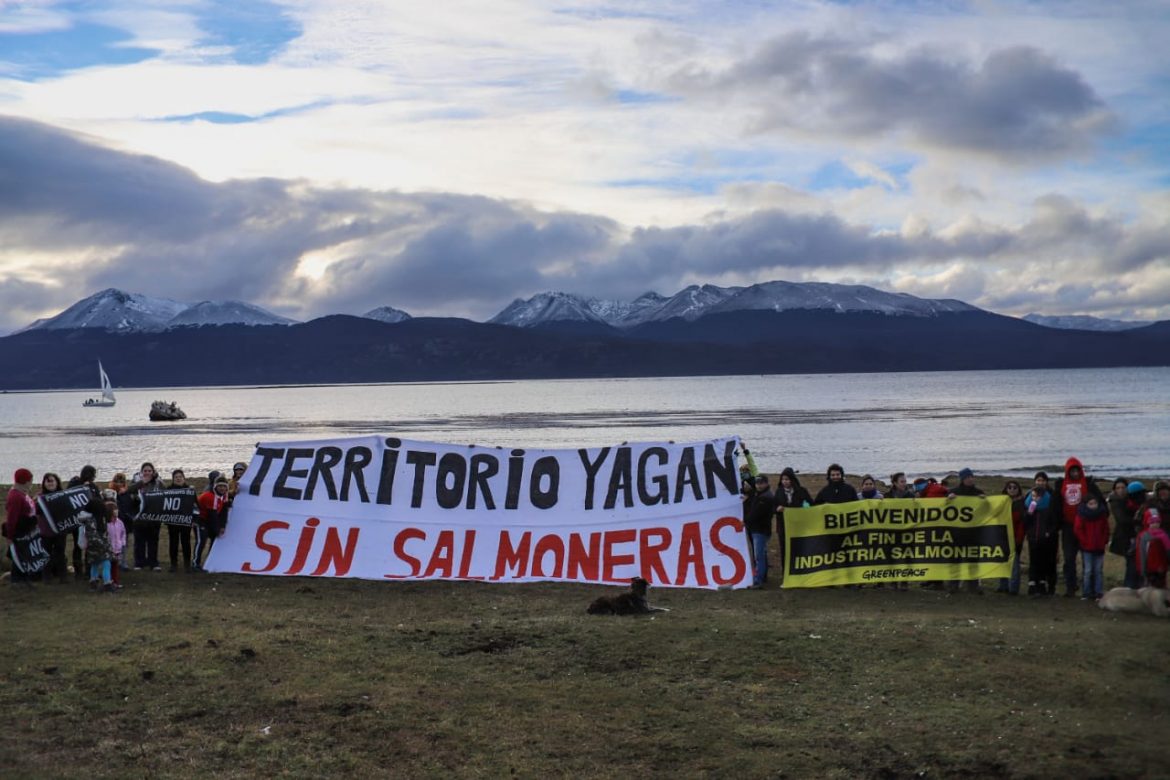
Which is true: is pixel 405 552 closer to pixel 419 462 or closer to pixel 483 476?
pixel 419 462

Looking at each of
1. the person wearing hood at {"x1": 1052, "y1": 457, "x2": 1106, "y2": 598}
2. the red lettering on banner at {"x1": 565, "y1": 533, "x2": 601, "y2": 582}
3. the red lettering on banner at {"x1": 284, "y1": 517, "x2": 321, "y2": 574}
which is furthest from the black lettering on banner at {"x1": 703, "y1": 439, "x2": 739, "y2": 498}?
the red lettering on banner at {"x1": 284, "y1": 517, "x2": 321, "y2": 574}

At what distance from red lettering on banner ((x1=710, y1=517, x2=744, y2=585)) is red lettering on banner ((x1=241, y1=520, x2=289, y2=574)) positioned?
26.2 ft

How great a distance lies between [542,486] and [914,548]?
687 cm

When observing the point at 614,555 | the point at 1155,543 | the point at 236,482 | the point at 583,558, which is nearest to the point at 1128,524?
the point at 1155,543

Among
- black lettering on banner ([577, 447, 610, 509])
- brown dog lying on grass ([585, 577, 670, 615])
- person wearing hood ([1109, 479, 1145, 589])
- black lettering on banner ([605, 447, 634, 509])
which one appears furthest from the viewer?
black lettering on banner ([577, 447, 610, 509])

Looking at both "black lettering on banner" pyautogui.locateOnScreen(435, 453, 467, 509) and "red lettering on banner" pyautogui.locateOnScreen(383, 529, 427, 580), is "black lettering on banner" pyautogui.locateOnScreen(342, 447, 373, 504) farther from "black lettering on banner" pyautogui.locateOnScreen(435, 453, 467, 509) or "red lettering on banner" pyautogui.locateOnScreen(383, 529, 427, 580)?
"black lettering on banner" pyautogui.locateOnScreen(435, 453, 467, 509)

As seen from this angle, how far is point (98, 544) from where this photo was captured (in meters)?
17.9

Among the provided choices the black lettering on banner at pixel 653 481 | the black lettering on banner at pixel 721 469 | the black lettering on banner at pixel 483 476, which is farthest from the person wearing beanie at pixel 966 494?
the black lettering on banner at pixel 483 476

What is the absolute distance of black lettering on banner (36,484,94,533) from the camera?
18062 millimetres

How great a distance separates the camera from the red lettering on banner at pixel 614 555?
1922 cm

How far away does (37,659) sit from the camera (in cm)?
1381

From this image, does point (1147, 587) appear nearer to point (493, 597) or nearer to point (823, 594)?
point (823, 594)

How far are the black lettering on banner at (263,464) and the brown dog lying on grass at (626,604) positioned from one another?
7574mm

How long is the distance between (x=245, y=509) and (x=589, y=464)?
6.59m
